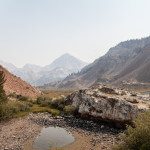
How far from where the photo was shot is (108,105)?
2783 inches

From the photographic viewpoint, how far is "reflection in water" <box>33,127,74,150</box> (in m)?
53.6

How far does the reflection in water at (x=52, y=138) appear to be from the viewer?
53.6m

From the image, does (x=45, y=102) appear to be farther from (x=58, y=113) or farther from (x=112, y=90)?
(x=112, y=90)

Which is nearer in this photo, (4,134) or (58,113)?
(4,134)

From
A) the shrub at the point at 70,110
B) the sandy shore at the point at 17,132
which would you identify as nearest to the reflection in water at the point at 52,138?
the sandy shore at the point at 17,132

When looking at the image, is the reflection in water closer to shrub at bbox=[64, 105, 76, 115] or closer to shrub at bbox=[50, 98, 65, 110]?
shrub at bbox=[64, 105, 76, 115]

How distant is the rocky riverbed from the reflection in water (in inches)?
38.8

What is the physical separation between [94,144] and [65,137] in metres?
7.73

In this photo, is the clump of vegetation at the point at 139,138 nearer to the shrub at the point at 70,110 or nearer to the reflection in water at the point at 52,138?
the reflection in water at the point at 52,138

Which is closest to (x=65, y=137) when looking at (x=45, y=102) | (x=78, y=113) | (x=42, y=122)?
(x=42, y=122)

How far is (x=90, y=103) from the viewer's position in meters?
75.7

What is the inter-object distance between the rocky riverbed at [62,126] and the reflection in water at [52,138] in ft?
3.23

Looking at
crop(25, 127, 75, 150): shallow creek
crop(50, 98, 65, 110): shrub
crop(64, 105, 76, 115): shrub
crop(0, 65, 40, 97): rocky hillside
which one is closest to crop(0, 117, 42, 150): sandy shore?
crop(25, 127, 75, 150): shallow creek

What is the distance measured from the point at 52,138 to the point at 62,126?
9.93 metres
